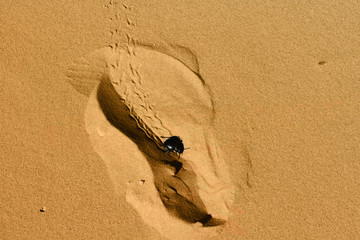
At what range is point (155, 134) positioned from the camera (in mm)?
3111

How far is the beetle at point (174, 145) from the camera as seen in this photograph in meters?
2.97

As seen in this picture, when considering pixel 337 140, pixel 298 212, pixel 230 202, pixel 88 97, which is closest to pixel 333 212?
pixel 298 212

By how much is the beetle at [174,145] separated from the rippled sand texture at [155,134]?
0.07m

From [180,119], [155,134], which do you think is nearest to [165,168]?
[155,134]

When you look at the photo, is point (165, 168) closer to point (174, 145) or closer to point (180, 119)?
point (174, 145)

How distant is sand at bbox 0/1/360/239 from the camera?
2920 millimetres

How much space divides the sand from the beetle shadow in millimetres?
13

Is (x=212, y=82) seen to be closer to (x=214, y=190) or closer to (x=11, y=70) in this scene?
(x=214, y=190)

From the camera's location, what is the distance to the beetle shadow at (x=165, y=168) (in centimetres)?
288

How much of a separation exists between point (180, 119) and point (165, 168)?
0.61 m

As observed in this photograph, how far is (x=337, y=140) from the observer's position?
3049mm

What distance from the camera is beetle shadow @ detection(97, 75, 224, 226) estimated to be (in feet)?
9.44

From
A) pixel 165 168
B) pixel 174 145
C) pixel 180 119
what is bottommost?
pixel 165 168

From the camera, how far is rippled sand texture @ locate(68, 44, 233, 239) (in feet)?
9.45
